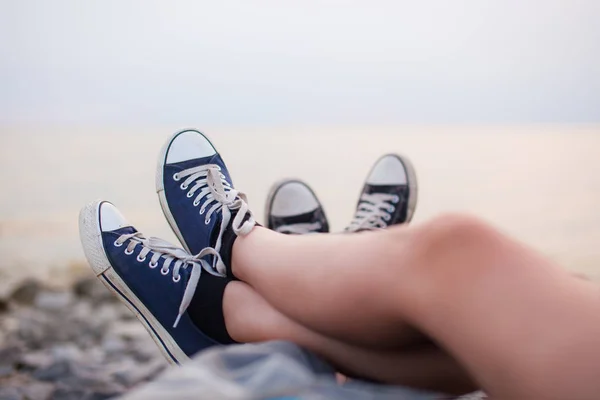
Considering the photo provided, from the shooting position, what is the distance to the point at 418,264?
0.70m

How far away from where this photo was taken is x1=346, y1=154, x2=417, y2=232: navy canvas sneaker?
1601 mm

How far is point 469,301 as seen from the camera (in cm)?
65

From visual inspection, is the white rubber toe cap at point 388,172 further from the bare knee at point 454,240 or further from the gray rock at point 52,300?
the gray rock at point 52,300

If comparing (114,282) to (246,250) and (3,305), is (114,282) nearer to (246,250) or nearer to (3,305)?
(246,250)

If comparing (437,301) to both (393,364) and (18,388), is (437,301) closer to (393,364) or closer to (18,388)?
(393,364)

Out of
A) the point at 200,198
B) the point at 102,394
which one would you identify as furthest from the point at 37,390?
the point at 200,198

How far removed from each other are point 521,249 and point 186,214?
2.52 feet

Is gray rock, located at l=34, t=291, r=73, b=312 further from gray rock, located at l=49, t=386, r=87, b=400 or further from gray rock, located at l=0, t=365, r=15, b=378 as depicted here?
gray rock, located at l=49, t=386, r=87, b=400

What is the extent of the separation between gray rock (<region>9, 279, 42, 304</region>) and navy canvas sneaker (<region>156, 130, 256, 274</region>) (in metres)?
1.19

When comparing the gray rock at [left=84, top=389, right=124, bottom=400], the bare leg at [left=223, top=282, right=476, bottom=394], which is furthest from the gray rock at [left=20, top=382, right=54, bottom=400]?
the bare leg at [left=223, top=282, right=476, bottom=394]

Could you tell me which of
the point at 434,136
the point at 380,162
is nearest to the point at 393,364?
the point at 380,162

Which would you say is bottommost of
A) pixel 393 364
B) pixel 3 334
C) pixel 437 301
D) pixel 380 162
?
pixel 3 334

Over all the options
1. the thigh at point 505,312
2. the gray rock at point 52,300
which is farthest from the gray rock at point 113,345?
the thigh at point 505,312

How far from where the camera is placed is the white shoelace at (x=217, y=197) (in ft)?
3.66
